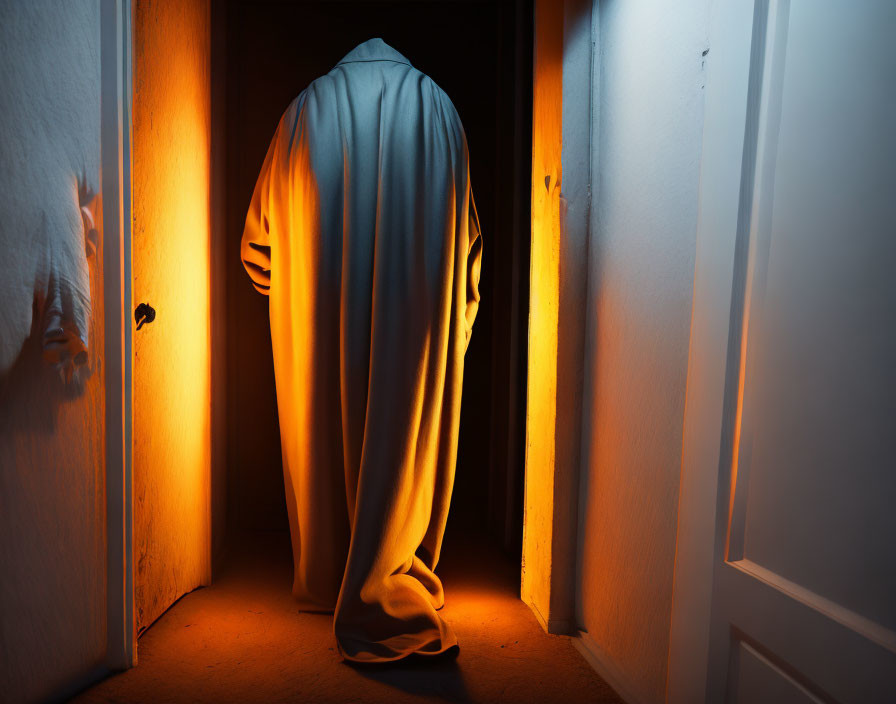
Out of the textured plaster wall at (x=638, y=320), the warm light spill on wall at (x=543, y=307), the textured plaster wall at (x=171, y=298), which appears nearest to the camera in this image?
the textured plaster wall at (x=638, y=320)

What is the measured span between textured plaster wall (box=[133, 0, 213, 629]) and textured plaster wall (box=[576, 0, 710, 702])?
1.32m

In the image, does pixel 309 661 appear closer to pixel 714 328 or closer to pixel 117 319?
pixel 117 319

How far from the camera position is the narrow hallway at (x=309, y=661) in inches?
59.9

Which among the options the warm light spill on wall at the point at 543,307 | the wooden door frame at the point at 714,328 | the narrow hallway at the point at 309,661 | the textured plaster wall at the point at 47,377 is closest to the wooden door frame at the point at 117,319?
the textured plaster wall at the point at 47,377

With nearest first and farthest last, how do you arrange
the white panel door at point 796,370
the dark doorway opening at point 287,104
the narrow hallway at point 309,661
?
the white panel door at point 796,370, the narrow hallway at point 309,661, the dark doorway opening at point 287,104

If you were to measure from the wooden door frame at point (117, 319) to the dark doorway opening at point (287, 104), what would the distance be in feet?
3.46

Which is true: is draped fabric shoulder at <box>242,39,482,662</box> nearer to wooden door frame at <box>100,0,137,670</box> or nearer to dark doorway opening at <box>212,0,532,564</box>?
wooden door frame at <box>100,0,137,670</box>

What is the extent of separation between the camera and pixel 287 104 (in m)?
2.80

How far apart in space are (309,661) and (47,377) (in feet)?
3.29

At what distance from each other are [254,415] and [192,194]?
1.13 m

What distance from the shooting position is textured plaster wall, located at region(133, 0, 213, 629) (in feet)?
5.79

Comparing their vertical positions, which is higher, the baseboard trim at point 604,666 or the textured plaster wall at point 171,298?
the textured plaster wall at point 171,298

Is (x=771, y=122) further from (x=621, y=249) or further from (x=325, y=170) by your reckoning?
(x=325, y=170)

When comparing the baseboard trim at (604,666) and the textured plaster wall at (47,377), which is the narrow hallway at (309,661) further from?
the textured plaster wall at (47,377)
